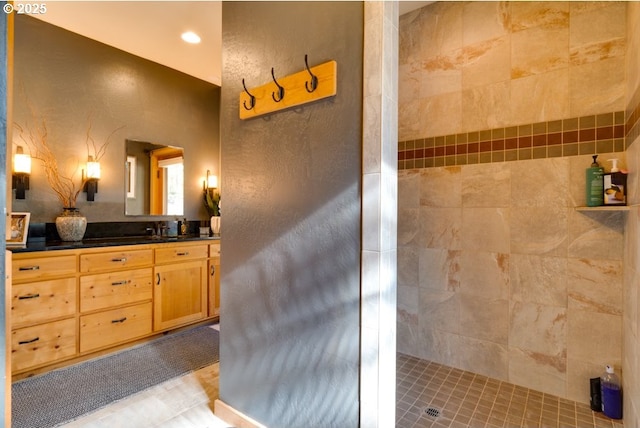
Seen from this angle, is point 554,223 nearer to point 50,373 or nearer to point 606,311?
point 606,311

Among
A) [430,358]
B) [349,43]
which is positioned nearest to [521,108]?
[349,43]

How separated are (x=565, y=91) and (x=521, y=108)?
0.25 metres

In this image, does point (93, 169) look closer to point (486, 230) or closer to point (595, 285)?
point (486, 230)

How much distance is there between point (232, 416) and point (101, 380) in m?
1.13

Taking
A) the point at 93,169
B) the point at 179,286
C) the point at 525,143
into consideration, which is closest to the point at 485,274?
the point at 525,143

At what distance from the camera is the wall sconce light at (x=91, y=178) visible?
2957mm

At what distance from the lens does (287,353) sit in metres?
1.54

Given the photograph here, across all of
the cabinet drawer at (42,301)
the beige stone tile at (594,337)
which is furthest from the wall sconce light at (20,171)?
the beige stone tile at (594,337)

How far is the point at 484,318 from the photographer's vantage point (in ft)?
7.61

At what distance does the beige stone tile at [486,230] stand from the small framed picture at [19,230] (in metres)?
3.27

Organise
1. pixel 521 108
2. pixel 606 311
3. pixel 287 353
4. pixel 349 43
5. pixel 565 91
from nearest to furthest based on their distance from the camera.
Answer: pixel 349 43 < pixel 287 353 < pixel 606 311 < pixel 565 91 < pixel 521 108

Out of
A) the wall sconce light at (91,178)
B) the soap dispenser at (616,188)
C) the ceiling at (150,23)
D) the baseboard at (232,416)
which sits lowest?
the baseboard at (232,416)

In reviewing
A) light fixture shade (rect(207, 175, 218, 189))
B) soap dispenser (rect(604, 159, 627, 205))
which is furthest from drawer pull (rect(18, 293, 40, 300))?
soap dispenser (rect(604, 159, 627, 205))

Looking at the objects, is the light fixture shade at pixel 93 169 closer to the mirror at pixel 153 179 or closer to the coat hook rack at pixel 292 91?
the mirror at pixel 153 179
